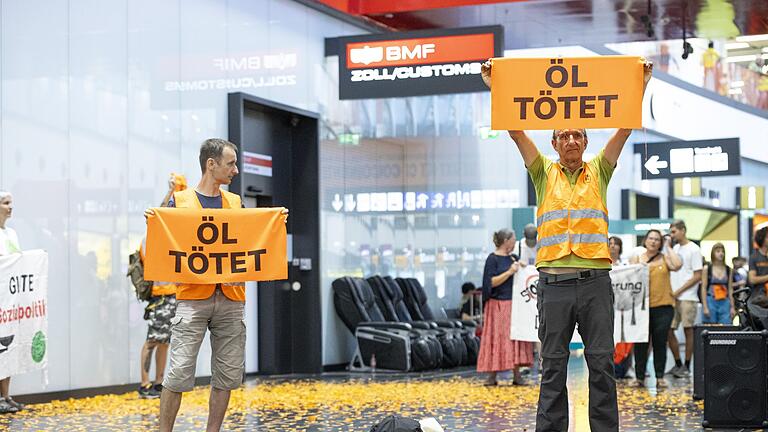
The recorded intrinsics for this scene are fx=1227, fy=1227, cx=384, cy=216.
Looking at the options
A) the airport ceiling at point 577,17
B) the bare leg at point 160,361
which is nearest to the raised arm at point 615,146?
the bare leg at point 160,361

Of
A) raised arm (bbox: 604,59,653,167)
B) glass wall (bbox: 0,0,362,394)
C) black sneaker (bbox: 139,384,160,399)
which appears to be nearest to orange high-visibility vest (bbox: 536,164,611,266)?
raised arm (bbox: 604,59,653,167)

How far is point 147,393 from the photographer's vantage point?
11.0m

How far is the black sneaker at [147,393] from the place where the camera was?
10992 mm

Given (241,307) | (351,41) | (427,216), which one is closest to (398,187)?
(427,216)

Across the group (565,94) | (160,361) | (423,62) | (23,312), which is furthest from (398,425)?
(423,62)

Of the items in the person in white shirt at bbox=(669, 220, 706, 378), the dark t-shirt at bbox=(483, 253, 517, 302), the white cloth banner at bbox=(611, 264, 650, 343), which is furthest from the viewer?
the person in white shirt at bbox=(669, 220, 706, 378)

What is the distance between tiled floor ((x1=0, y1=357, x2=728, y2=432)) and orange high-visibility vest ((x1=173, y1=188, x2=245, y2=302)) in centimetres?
202

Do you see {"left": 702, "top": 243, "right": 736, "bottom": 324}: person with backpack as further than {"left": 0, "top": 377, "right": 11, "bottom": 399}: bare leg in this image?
Yes

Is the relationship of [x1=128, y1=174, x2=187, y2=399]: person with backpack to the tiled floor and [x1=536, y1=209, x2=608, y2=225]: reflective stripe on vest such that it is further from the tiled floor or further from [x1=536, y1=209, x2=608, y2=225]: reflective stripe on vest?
[x1=536, y1=209, x2=608, y2=225]: reflective stripe on vest

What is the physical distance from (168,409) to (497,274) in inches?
263

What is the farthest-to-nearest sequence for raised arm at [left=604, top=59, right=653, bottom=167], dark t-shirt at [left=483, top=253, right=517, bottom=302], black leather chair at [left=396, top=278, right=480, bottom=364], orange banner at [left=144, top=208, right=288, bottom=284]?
black leather chair at [left=396, top=278, right=480, bottom=364]
dark t-shirt at [left=483, top=253, right=517, bottom=302]
orange banner at [left=144, top=208, right=288, bottom=284]
raised arm at [left=604, top=59, right=653, bottom=167]

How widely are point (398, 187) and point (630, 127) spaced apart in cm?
1027

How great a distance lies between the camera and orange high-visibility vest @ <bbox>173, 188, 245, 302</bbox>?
6504mm

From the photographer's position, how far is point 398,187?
658 inches
